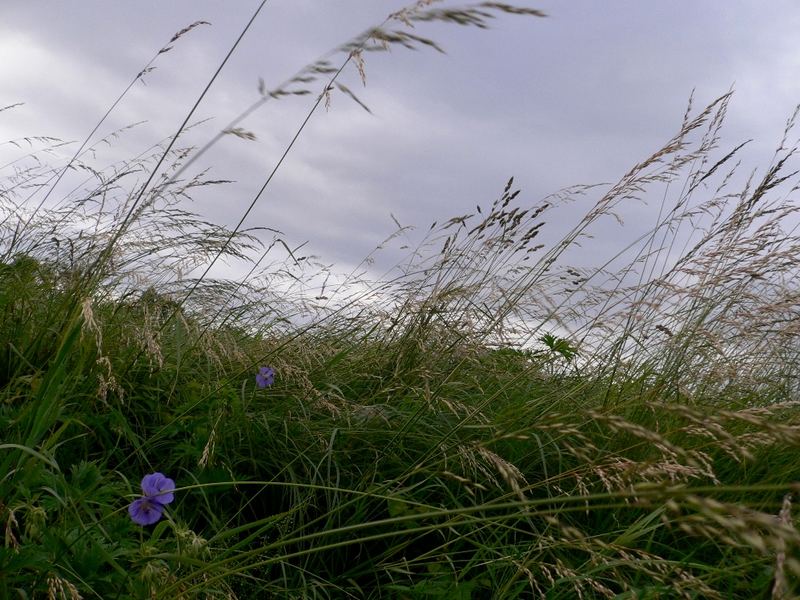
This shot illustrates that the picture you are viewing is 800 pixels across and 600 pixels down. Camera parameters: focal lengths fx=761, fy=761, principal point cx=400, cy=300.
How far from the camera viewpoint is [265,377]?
2.89 meters

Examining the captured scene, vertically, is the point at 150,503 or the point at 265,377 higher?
the point at 265,377

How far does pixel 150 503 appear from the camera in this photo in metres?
1.89

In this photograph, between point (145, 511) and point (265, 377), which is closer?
point (145, 511)

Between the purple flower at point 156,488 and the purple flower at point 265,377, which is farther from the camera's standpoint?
the purple flower at point 265,377

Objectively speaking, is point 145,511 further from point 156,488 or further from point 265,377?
point 265,377

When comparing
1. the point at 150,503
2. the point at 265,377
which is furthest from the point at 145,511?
the point at 265,377

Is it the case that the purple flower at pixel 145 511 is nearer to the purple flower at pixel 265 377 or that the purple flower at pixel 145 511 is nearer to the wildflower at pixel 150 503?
the wildflower at pixel 150 503

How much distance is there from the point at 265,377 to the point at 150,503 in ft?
3.38

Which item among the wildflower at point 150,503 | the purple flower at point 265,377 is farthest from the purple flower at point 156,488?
the purple flower at point 265,377

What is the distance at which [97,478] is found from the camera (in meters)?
2.00

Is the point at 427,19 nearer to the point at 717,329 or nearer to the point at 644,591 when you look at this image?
the point at 644,591

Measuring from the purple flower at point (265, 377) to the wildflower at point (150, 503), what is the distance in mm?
971

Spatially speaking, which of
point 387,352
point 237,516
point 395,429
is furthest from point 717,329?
point 237,516

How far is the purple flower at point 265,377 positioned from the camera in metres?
2.87
